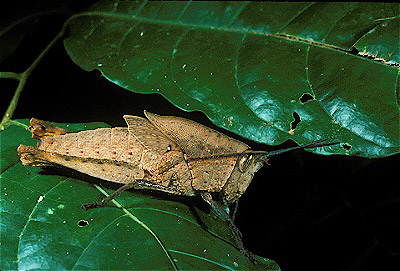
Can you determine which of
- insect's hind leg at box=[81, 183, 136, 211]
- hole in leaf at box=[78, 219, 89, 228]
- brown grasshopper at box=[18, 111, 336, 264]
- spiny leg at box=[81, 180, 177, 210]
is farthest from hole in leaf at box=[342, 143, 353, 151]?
hole in leaf at box=[78, 219, 89, 228]

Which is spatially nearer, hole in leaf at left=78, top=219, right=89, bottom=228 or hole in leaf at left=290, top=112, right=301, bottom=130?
hole in leaf at left=78, top=219, right=89, bottom=228

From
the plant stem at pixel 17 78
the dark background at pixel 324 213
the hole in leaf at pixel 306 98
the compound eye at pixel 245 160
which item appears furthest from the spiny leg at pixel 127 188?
the dark background at pixel 324 213

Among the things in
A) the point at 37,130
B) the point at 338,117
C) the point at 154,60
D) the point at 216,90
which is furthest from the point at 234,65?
the point at 37,130

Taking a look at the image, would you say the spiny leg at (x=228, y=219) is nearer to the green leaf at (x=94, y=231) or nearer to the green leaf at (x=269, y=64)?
the green leaf at (x=94, y=231)

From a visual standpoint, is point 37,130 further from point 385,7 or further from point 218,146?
point 385,7

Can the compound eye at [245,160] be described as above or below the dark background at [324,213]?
above

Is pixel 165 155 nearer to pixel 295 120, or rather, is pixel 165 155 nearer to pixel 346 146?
pixel 295 120

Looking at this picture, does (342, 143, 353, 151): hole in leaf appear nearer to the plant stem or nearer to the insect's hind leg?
the insect's hind leg
